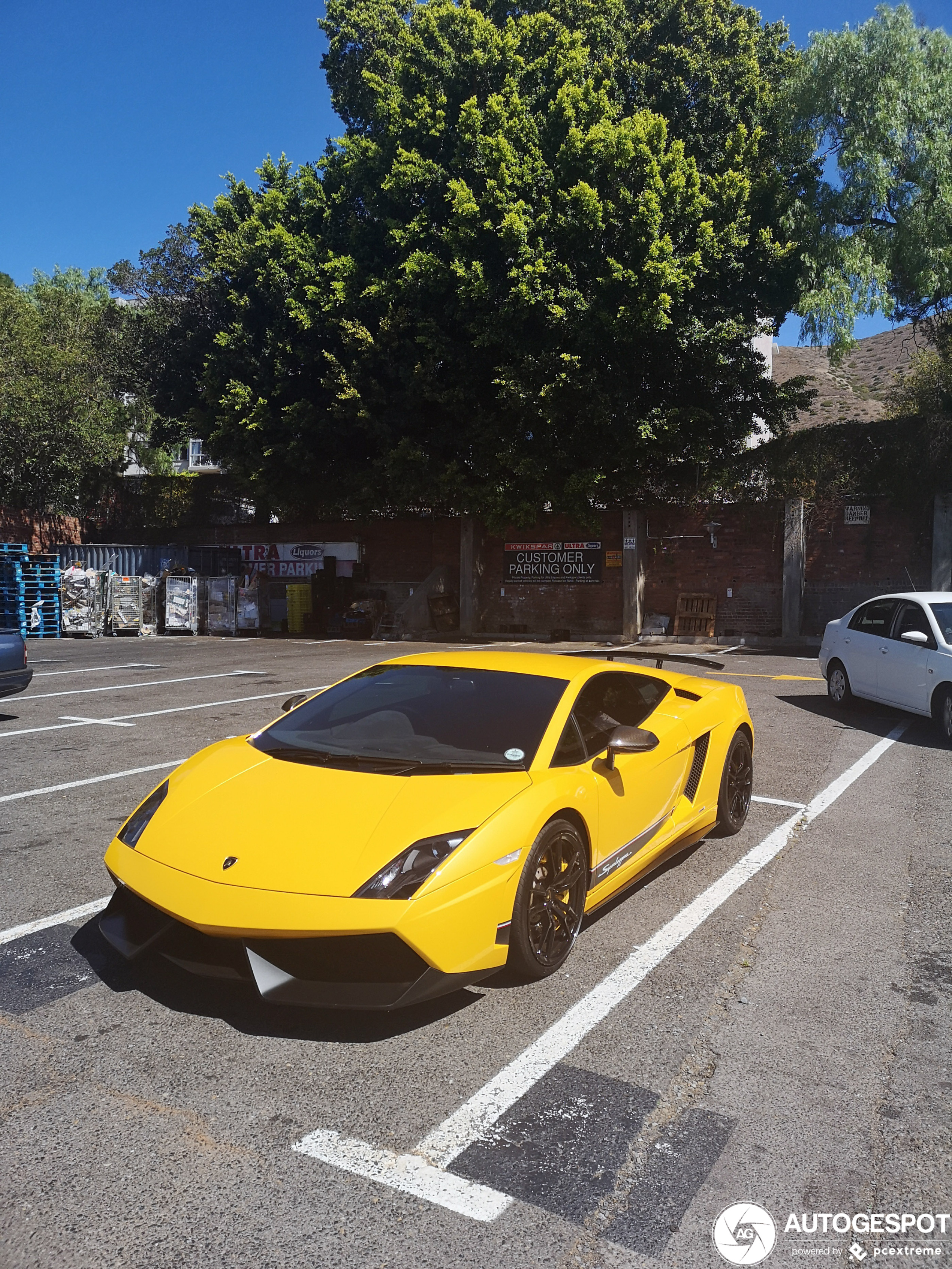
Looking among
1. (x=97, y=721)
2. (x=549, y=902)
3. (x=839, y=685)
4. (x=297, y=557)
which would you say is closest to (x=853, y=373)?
(x=297, y=557)

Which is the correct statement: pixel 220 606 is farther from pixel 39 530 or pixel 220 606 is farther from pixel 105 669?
pixel 105 669

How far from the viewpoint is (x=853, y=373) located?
138ft

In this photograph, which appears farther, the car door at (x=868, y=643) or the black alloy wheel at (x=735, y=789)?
the car door at (x=868, y=643)

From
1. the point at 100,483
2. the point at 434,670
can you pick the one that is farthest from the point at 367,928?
the point at 100,483

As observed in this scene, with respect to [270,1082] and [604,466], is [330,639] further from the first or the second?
[270,1082]

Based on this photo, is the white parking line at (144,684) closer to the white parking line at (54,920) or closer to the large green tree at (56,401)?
the white parking line at (54,920)

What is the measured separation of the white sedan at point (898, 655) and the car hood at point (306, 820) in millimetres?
6882

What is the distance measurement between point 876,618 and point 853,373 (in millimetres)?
35553

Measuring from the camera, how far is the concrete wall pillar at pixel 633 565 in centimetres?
2430

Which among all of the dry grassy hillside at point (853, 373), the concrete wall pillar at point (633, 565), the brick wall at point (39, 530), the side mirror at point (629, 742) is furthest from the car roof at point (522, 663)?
the brick wall at point (39, 530)

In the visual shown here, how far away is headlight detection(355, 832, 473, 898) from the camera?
3.23 m

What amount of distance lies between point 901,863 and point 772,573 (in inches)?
721

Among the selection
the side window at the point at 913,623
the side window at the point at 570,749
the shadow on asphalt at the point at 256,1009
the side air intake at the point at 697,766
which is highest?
the side window at the point at 913,623

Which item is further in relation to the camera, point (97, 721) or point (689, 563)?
point (689, 563)
